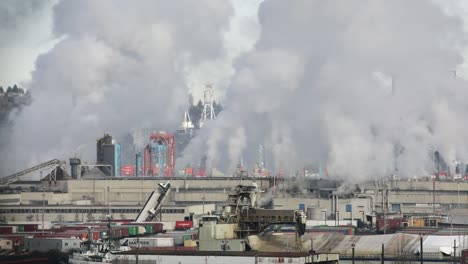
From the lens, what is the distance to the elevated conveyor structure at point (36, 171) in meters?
101

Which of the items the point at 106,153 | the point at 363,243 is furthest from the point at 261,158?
the point at 363,243

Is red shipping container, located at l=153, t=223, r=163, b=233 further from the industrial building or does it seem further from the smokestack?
the industrial building

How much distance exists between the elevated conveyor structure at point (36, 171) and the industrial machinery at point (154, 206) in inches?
568

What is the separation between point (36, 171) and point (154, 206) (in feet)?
82.7

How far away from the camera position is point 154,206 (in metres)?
85.3

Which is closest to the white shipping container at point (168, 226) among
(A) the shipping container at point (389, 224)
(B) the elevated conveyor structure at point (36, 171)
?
(A) the shipping container at point (389, 224)

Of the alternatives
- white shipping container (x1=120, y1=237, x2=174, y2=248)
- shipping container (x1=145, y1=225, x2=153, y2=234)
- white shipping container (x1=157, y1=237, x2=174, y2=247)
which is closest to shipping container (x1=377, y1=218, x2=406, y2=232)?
white shipping container (x1=157, y1=237, x2=174, y2=247)

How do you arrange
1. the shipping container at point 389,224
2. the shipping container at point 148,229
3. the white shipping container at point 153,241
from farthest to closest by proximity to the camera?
the shipping container at point 148,229
the shipping container at point 389,224
the white shipping container at point 153,241

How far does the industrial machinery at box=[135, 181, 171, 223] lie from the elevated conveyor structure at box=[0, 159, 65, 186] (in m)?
14.4

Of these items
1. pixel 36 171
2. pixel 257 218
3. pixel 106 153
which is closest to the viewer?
pixel 257 218

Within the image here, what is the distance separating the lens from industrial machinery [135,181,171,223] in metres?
84.6

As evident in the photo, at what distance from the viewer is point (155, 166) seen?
143250mm

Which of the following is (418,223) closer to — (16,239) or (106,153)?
(16,239)

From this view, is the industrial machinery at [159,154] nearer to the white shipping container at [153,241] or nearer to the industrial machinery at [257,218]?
the white shipping container at [153,241]
